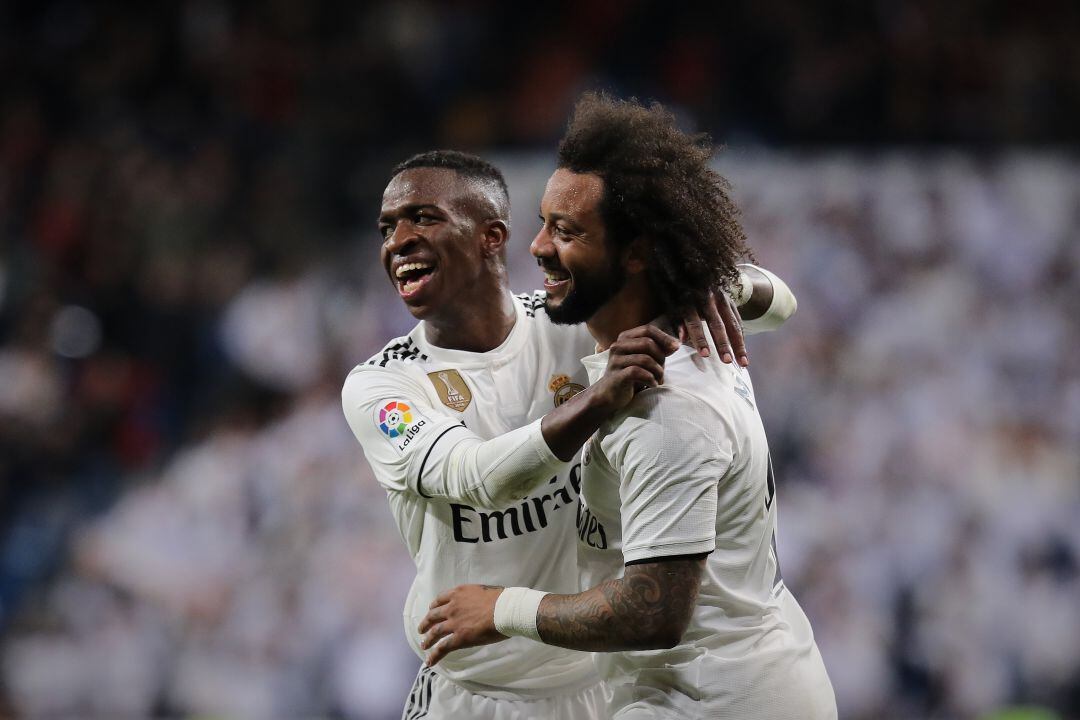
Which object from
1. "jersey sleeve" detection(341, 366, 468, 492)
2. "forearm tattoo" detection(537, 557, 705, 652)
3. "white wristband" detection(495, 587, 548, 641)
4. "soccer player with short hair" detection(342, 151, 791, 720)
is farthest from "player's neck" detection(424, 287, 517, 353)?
"forearm tattoo" detection(537, 557, 705, 652)

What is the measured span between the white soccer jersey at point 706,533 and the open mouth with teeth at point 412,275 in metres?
0.72

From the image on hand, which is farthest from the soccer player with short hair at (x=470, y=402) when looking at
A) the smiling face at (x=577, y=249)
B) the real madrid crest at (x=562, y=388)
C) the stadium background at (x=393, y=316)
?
the stadium background at (x=393, y=316)

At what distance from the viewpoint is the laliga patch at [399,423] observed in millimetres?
3346

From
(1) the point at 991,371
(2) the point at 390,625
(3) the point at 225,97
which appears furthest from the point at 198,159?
(1) the point at 991,371

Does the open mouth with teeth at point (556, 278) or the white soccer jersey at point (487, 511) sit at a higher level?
the open mouth with teeth at point (556, 278)

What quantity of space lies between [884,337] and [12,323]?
236 inches

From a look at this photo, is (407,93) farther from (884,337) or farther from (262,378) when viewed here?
(884,337)

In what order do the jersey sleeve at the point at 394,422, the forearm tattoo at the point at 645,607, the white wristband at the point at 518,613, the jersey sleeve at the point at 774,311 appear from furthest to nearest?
the jersey sleeve at the point at 774,311, the jersey sleeve at the point at 394,422, the white wristband at the point at 518,613, the forearm tattoo at the point at 645,607

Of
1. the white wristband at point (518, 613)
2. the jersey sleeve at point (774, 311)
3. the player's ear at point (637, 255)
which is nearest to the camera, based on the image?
the white wristband at point (518, 613)

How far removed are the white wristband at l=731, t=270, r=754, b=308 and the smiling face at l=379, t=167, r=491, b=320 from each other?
29.8 inches

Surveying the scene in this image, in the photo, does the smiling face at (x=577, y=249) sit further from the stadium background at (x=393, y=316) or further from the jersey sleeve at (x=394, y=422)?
the stadium background at (x=393, y=316)

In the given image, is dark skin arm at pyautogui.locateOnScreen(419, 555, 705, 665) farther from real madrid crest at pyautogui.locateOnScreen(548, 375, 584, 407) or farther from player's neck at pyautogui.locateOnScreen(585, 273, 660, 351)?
real madrid crest at pyautogui.locateOnScreen(548, 375, 584, 407)

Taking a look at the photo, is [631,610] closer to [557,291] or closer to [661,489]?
[661,489]

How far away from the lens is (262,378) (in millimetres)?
8719
